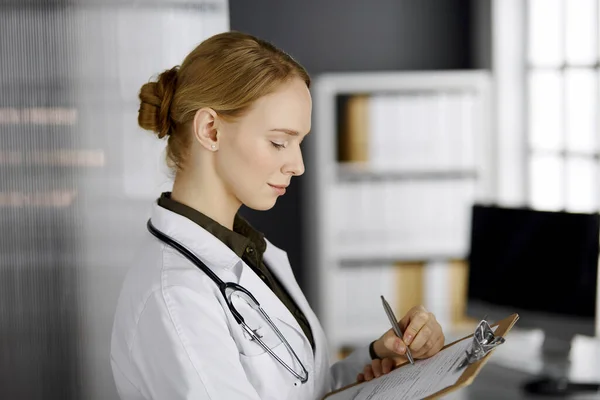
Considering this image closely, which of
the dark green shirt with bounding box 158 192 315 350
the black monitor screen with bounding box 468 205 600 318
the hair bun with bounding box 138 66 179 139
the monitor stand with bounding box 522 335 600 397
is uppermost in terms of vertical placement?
the hair bun with bounding box 138 66 179 139

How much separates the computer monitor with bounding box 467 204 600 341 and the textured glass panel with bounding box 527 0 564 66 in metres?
1.41

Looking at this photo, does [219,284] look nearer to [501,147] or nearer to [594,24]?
[594,24]

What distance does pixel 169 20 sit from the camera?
218 cm

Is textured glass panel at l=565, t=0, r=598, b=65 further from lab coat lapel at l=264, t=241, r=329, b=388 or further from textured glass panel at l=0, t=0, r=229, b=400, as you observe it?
lab coat lapel at l=264, t=241, r=329, b=388

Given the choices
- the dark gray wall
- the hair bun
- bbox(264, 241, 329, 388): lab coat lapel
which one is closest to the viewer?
the hair bun

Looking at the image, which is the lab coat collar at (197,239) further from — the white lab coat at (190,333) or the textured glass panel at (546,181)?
the textured glass panel at (546,181)

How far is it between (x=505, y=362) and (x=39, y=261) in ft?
5.02

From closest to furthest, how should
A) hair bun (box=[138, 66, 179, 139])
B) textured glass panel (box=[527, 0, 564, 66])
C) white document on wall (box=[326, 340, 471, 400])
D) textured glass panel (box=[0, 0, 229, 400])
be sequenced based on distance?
1. white document on wall (box=[326, 340, 471, 400])
2. hair bun (box=[138, 66, 179, 139])
3. textured glass panel (box=[0, 0, 229, 400])
4. textured glass panel (box=[527, 0, 564, 66])

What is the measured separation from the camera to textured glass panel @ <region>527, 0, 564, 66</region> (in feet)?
13.0

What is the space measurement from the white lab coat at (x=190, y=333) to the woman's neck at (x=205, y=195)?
0.04m

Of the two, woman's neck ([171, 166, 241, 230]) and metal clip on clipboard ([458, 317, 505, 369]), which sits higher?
woman's neck ([171, 166, 241, 230])

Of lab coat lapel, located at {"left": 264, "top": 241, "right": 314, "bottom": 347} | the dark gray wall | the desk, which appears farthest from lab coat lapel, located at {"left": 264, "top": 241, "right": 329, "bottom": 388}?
the dark gray wall

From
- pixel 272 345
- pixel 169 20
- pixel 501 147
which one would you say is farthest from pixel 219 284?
pixel 501 147

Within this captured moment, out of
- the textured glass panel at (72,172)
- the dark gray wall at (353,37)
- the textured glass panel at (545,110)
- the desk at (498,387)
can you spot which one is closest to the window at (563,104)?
the textured glass panel at (545,110)
